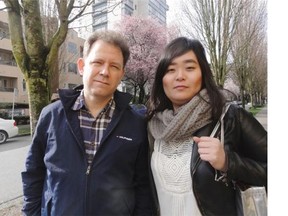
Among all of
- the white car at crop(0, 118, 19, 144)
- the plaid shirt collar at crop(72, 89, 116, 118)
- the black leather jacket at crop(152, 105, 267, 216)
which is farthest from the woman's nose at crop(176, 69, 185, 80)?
the white car at crop(0, 118, 19, 144)

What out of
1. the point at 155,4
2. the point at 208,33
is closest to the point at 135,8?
the point at 155,4

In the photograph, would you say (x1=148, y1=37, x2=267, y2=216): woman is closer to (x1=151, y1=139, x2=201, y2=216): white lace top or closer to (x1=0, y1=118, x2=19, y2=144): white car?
(x1=151, y1=139, x2=201, y2=216): white lace top

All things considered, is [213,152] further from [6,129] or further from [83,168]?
[6,129]

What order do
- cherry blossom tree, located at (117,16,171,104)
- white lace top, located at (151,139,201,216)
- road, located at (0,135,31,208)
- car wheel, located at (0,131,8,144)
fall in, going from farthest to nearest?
cherry blossom tree, located at (117,16,171,104) → car wheel, located at (0,131,8,144) → road, located at (0,135,31,208) → white lace top, located at (151,139,201,216)

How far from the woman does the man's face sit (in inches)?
11.2

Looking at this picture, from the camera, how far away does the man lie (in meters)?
1.61

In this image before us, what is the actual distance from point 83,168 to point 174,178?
20.1 inches

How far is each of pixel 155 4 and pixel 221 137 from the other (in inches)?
2410

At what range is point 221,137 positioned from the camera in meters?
1.51

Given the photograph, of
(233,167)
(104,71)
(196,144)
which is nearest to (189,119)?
(196,144)

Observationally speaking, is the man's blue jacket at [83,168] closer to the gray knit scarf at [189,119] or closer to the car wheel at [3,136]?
the gray knit scarf at [189,119]

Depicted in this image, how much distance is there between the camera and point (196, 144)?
1568 millimetres

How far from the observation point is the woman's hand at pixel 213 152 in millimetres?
1399

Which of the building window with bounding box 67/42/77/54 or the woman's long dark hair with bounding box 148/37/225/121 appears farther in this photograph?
the building window with bounding box 67/42/77/54
